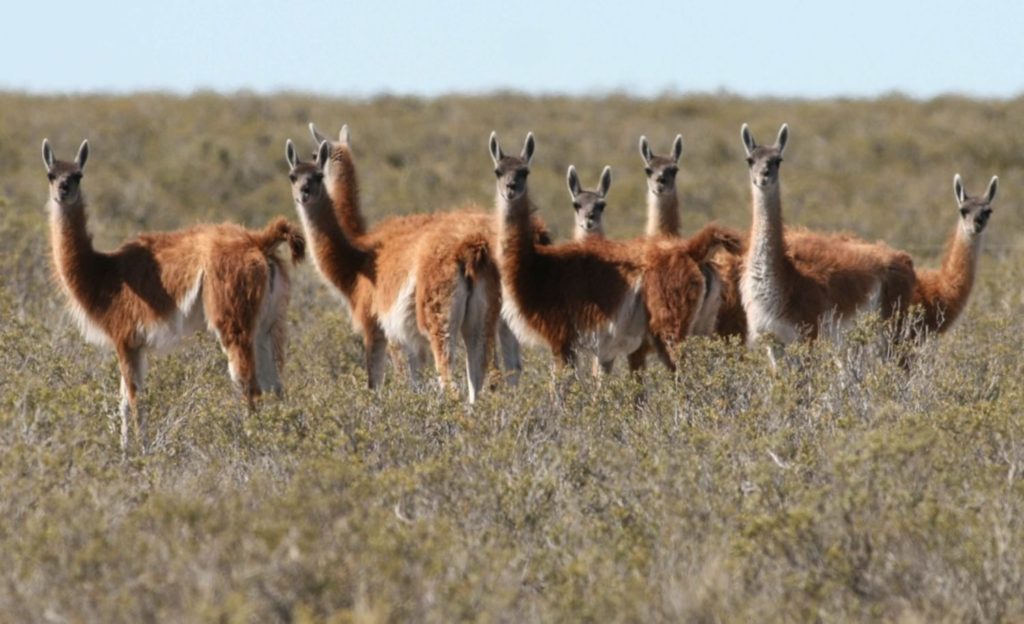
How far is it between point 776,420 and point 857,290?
297 cm

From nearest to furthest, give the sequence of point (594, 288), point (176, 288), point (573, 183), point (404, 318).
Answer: point (176, 288), point (594, 288), point (404, 318), point (573, 183)

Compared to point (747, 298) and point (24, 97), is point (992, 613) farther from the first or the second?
point (24, 97)

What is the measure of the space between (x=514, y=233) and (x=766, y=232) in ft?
4.98

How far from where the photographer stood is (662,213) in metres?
11.6

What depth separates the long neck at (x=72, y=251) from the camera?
32.6 ft

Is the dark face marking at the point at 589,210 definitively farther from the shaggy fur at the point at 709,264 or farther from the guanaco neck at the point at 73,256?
the guanaco neck at the point at 73,256

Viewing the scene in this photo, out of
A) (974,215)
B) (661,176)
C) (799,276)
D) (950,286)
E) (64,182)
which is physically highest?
(64,182)

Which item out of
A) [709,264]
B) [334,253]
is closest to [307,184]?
[334,253]

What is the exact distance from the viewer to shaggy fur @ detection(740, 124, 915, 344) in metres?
10.1

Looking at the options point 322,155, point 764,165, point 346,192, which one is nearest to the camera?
point 764,165

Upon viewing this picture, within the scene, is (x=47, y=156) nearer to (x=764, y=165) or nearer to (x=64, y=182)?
(x=64, y=182)

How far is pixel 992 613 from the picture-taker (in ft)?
Result: 18.1

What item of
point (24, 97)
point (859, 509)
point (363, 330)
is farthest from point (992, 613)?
point (24, 97)

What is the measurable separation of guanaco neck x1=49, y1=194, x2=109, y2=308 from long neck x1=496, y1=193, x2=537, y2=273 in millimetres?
2367
